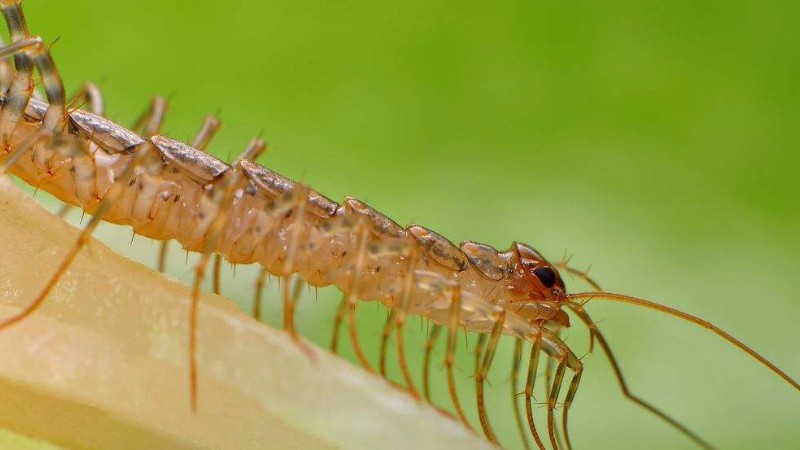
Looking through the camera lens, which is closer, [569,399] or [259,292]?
[569,399]

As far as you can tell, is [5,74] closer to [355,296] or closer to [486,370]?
[355,296]

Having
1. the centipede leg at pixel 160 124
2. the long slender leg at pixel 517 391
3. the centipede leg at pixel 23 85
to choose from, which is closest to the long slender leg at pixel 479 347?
the long slender leg at pixel 517 391

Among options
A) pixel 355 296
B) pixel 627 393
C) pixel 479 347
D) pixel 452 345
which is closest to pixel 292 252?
pixel 355 296

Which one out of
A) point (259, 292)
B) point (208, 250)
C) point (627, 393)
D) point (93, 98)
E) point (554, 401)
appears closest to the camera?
point (208, 250)

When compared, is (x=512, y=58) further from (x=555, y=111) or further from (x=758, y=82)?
(x=758, y=82)

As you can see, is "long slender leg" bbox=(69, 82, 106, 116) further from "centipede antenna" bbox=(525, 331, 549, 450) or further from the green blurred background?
"centipede antenna" bbox=(525, 331, 549, 450)

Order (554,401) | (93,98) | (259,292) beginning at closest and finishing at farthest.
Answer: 1. (554,401)
2. (259,292)
3. (93,98)

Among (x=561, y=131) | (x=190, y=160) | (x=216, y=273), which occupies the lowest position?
(x=216, y=273)
